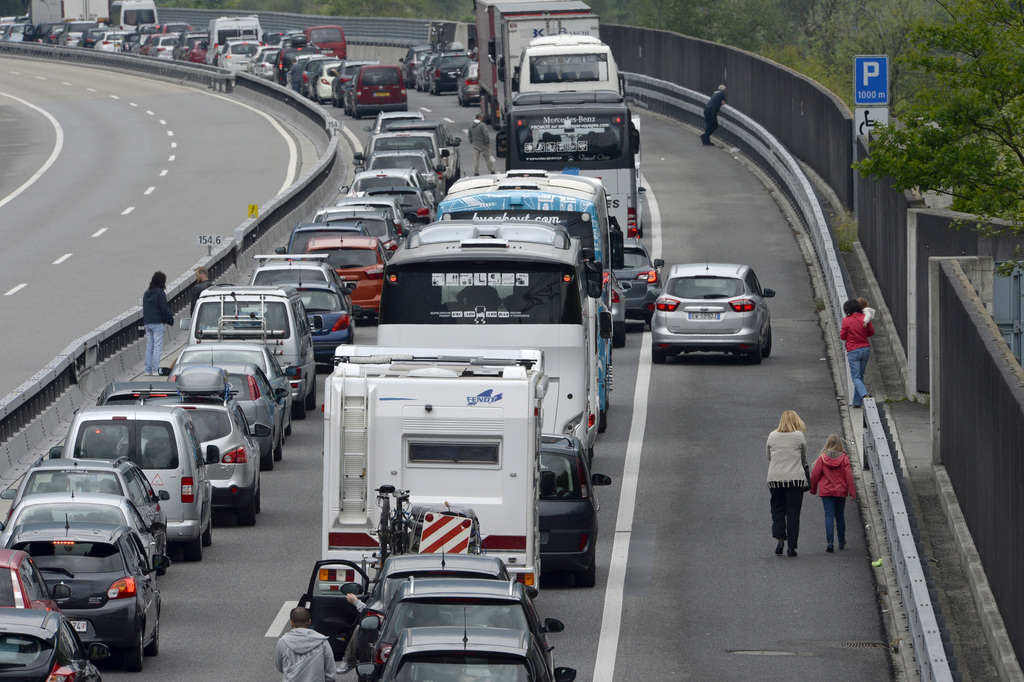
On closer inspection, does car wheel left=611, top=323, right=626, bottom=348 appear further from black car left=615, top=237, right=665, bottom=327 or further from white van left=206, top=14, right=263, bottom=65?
white van left=206, top=14, right=263, bottom=65

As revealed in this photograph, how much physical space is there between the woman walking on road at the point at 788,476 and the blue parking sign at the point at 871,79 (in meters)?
12.7

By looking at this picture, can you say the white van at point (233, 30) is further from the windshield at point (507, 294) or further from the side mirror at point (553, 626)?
the side mirror at point (553, 626)

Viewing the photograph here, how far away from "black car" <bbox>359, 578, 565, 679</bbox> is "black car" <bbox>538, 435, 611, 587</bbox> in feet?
19.5

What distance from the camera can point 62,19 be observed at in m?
116

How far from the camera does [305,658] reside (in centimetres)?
1274

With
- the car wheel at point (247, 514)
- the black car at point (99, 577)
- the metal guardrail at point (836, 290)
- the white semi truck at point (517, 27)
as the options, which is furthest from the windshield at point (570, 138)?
the black car at point (99, 577)

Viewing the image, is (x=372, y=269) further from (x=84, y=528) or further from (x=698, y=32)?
(x=698, y=32)

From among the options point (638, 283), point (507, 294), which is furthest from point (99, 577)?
point (638, 283)

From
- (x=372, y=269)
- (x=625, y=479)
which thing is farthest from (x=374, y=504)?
(x=372, y=269)

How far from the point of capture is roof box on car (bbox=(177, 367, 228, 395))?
23078 millimetres

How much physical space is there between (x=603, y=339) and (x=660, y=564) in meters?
6.44

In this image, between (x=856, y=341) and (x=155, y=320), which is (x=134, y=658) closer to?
(x=856, y=341)

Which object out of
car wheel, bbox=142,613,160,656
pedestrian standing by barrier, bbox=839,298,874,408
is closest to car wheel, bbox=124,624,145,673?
car wheel, bbox=142,613,160,656

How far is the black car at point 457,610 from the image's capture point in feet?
39.9
